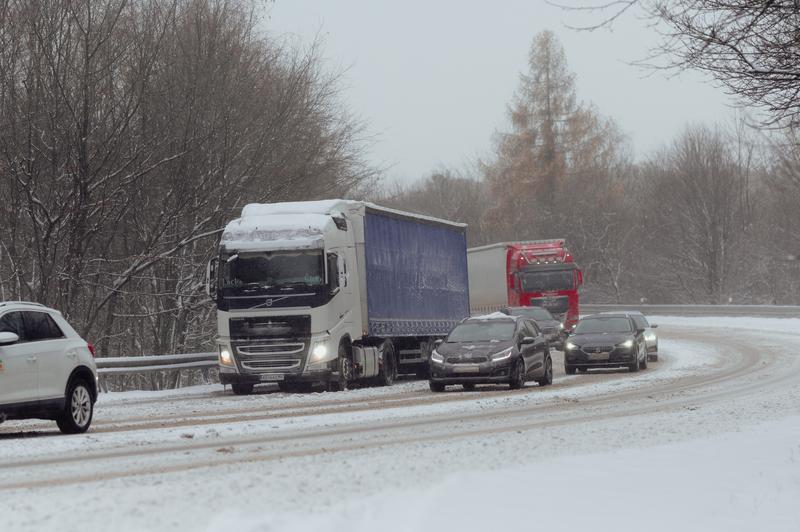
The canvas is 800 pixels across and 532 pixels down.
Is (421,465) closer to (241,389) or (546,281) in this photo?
(241,389)

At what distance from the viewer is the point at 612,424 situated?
15766mm

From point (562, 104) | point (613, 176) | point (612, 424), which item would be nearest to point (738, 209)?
point (613, 176)

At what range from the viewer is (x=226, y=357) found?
25219mm

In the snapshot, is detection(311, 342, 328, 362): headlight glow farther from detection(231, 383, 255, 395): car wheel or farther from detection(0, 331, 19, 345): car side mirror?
detection(0, 331, 19, 345): car side mirror

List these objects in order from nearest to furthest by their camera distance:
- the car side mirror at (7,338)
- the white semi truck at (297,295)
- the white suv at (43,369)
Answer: the car side mirror at (7,338) → the white suv at (43,369) → the white semi truck at (297,295)

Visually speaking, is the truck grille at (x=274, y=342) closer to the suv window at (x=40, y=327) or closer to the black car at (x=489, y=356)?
the black car at (x=489, y=356)

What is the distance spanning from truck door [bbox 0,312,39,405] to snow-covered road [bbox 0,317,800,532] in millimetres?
584

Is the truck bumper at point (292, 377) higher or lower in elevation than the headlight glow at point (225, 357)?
lower

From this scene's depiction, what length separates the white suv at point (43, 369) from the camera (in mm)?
14906

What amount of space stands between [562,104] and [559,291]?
1202 inches

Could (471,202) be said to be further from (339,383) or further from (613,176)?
(339,383)

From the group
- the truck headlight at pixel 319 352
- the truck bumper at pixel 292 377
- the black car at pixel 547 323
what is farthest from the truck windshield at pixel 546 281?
the truck headlight at pixel 319 352

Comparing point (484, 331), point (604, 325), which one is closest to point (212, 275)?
point (484, 331)

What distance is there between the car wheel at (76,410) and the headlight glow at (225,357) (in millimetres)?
8695
